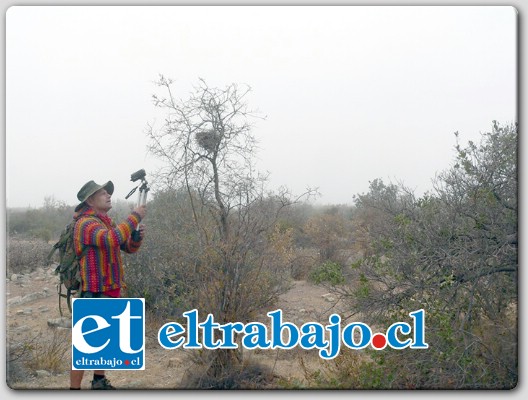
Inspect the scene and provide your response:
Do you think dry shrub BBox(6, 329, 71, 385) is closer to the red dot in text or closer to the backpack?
the backpack

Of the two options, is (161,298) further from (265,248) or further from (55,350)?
(265,248)

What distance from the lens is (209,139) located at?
4.84 m

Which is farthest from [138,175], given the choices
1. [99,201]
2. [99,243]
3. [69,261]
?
[69,261]

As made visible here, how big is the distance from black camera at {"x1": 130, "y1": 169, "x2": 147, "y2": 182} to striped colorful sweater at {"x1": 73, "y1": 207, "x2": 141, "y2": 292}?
40 centimetres

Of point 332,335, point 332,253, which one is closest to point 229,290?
point 332,335

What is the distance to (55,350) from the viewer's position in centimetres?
488

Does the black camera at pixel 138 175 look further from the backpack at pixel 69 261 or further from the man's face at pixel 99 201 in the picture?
the backpack at pixel 69 261

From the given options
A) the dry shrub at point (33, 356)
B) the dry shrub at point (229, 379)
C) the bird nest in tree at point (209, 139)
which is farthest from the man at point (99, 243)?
the bird nest in tree at point (209, 139)

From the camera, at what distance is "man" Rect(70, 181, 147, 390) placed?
4.17 m

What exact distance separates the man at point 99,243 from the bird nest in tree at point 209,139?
0.86 m

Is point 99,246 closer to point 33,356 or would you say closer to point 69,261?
point 69,261

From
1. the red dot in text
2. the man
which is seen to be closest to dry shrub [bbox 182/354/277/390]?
the man

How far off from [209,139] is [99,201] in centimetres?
110

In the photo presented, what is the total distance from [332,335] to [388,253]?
0.82 m
